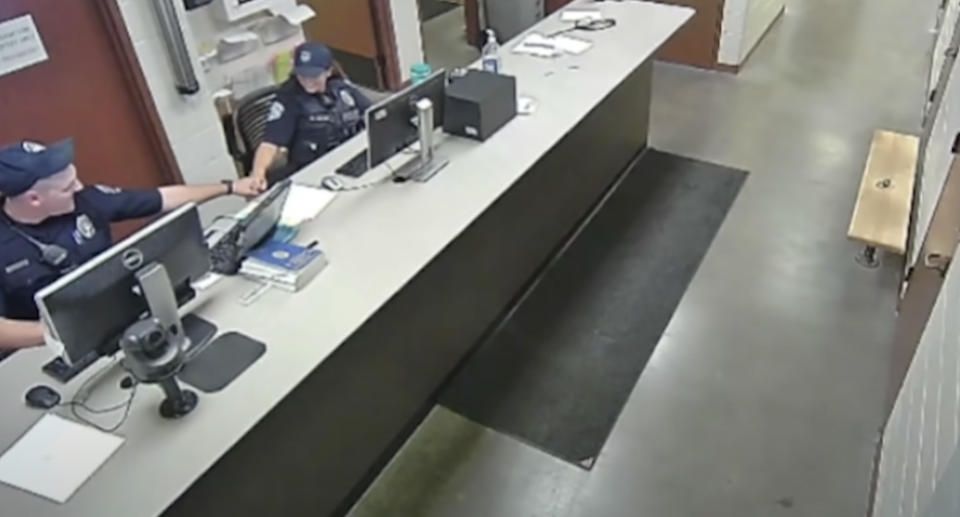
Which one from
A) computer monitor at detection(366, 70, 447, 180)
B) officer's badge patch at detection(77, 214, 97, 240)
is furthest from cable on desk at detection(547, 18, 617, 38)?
officer's badge patch at detection(77, 214, 97, 240)

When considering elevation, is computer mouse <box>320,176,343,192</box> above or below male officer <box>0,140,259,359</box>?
below

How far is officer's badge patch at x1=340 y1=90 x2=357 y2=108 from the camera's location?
3.39m

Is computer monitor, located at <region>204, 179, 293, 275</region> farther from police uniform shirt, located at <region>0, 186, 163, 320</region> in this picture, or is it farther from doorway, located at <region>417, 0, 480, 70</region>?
doorway, located at <region>417, 0, 480, 70</region>

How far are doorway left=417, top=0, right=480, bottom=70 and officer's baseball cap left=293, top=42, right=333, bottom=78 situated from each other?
2.84 m

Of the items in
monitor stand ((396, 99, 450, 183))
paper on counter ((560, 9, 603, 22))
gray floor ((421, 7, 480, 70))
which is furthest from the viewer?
gray floor ((421, 7, 480, 70))

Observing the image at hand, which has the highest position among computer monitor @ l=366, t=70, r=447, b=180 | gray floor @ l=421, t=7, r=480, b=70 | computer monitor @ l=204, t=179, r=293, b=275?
computer monitor @ l=366, t=70, r=447, b=180

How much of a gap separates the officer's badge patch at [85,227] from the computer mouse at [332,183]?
32.5 inches

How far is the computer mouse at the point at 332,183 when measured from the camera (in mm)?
2765

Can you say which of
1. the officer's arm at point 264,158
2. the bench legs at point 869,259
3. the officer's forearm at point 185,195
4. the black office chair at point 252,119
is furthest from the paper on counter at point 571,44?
the officer's forearm at point 185,195

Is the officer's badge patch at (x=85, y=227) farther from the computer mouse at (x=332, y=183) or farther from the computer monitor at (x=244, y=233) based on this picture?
the computer mouse at (x=332, y=183)

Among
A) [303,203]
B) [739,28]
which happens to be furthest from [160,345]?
[739,28]

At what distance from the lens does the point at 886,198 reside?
3.62 m

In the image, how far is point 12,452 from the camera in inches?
68.5

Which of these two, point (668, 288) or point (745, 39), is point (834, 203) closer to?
point (668, 288)
